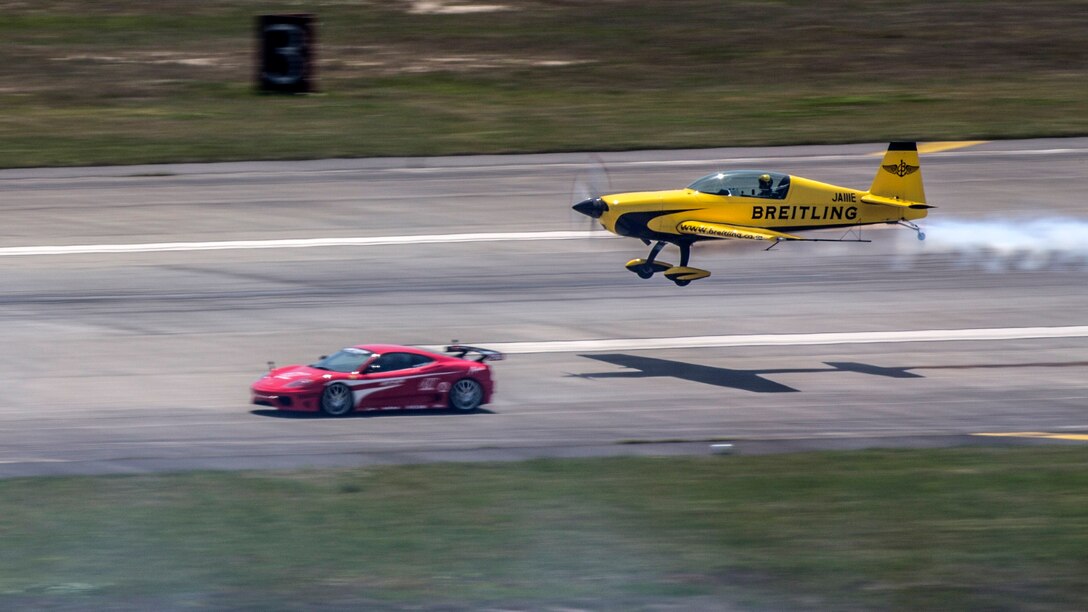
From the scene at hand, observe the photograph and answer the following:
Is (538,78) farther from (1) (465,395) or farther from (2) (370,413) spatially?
(2) (370,413)

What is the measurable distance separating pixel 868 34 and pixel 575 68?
13.0 m

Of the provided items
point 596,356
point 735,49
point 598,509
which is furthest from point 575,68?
point 598,509

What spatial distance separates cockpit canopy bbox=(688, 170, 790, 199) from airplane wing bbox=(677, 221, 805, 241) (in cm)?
65

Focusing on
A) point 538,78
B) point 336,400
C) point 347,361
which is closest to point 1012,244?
point 347,361

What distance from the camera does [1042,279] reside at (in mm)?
34812

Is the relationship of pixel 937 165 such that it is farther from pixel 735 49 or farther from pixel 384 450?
pixel 384 450

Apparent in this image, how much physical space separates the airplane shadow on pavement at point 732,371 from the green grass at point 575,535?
16.0 ft

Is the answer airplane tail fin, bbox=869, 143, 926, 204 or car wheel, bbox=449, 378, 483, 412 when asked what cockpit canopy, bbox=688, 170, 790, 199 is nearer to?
airplane tail fin, bbox=869, 143, 926, 204

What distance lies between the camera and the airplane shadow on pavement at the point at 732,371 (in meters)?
27.5

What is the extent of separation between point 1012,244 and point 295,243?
19.5 meters

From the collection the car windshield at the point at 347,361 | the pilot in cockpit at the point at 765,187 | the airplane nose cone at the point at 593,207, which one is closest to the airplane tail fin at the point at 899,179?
the pilot in cockpit at the point at 765,187

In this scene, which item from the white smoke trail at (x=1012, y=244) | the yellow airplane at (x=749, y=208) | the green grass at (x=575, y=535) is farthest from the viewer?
the white smoke trail at (x=1012, y=244)

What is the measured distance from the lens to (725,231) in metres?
25.6

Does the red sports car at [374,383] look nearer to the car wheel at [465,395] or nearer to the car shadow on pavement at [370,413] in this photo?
the car wheel at [465,395]
